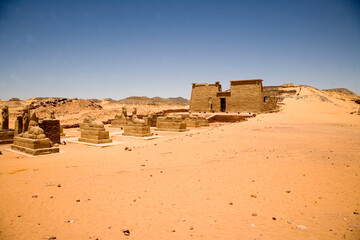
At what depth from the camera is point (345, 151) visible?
7414mm

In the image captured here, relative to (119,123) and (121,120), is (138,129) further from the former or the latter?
(119,123)

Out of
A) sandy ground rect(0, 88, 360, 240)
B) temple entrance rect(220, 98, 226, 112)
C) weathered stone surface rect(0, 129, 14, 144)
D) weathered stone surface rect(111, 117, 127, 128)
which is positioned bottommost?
sandy ground rect(0, 88, 360, 240)

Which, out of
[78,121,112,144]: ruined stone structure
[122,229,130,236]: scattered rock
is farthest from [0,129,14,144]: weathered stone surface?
[122,229,130,236]: scattered rock

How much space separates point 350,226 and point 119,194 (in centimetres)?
398

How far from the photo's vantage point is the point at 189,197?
4.41m

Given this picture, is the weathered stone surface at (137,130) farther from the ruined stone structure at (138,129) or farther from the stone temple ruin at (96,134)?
the stone temple ruin at (96,134)

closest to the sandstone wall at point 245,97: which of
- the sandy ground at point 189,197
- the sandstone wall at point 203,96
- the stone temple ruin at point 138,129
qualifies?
the sandstone wall at point 203,96

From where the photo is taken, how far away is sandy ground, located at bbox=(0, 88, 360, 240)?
3.28m

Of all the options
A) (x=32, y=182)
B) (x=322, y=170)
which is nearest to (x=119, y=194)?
(x=32, y=182)

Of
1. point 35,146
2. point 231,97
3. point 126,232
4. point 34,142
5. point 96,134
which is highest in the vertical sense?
point 231,97

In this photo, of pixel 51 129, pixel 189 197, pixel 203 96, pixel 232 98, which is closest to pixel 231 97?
pixel 232 98

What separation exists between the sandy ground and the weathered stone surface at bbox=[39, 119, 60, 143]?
16.2 ft

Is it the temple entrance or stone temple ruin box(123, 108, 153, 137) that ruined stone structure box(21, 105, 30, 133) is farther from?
the temple entrance

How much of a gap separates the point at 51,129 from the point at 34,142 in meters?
3.32
